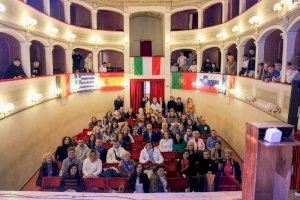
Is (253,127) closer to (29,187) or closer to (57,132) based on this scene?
(29,187)

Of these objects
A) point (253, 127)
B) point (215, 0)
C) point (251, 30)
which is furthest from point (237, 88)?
point (253, 127)

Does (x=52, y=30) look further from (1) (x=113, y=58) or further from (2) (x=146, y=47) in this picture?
(2) (x=146, y=47)

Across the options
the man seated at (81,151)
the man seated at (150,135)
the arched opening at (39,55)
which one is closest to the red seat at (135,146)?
the man seated at (150,135)

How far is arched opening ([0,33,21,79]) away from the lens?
10.6 m

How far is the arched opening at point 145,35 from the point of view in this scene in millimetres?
19578

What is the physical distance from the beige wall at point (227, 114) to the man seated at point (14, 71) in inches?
316

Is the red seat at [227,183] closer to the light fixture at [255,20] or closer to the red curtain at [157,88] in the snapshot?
the light fixture at [255,20]

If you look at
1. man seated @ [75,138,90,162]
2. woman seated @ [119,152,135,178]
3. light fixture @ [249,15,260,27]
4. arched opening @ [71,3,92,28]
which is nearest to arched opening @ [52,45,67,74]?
arched opening @ [71,3,92,28]

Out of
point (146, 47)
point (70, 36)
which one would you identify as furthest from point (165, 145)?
point (146, 47)

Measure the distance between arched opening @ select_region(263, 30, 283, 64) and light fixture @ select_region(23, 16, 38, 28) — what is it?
28.8 feet

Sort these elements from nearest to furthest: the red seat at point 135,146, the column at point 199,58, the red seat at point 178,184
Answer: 1. the red seat at point 178,184
2. the red seat at point 135,146
3. the column at point 199,58

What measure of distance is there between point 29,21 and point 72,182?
6.18 m

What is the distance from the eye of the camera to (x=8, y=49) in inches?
437

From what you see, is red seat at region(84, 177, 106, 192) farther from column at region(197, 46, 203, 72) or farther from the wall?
the wall
